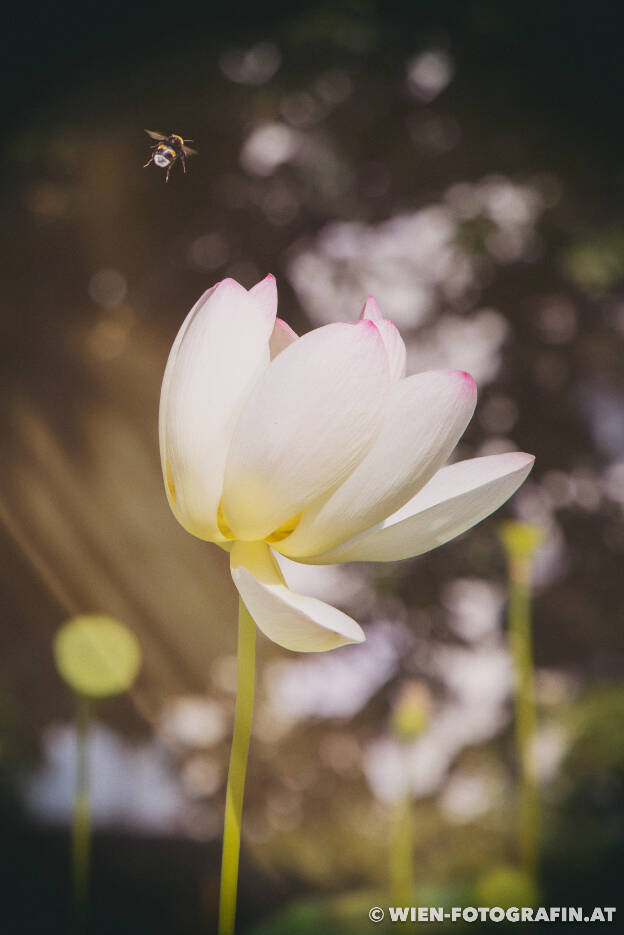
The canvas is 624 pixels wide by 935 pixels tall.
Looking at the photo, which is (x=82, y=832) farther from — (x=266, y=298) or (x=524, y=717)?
(x=266, y=298)

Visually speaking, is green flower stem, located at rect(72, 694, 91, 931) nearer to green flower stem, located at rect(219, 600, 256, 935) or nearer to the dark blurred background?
the dark blurred background

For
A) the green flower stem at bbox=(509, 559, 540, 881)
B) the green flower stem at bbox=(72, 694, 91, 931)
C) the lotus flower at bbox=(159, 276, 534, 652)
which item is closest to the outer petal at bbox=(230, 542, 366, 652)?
the lotus flower at bbox=(159, 276, 534, 652)

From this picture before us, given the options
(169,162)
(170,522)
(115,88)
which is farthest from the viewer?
(170,522)

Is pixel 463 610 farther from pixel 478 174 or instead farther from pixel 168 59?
pixel 168 59

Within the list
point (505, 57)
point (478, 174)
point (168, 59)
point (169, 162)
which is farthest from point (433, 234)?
point (169, 162)

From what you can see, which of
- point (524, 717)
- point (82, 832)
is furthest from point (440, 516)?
point (82, 832)

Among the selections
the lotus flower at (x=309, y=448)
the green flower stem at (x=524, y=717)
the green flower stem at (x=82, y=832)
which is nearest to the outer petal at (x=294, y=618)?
the lotus flower at (x=309, y=448)

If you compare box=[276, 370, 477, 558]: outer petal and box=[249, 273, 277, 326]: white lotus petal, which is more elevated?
box=[249, 273, 277, 326]: white lotus petal
